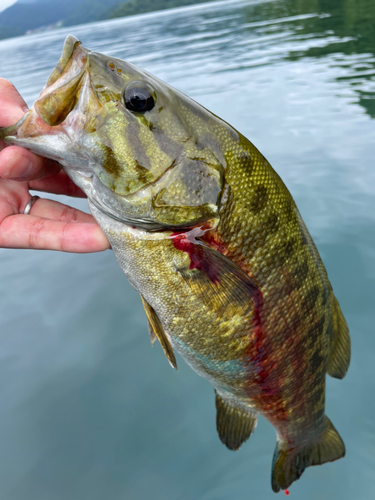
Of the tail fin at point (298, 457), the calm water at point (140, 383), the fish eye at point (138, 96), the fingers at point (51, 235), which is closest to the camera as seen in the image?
the fish eye at point (138, 96)

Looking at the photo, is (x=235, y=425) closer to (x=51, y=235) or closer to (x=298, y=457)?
(x=298, y=457)

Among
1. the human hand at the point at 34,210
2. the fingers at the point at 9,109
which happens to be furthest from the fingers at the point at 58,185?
the fingers at the point at 9,109

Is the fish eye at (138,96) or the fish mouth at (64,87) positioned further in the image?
the fish eye at (138,96)

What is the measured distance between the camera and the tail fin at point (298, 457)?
2.45m

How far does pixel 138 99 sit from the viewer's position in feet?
5.48

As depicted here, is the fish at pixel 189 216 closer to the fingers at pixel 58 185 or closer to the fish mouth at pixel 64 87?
the fish mouth at pixel 64 87

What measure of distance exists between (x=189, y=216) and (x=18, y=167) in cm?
83

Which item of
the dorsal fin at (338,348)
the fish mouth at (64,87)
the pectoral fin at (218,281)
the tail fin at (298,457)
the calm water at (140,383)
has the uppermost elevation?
the fish mouth at (64,87)

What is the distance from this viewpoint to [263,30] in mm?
23156

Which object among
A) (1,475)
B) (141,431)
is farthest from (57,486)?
(141,431)

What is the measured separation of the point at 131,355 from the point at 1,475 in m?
1.50

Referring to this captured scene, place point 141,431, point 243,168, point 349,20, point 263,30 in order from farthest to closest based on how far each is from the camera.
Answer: point 263,30 < point 349,20 < point 141,431 < point 243,168

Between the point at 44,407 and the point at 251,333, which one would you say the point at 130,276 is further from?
the point at 44,407

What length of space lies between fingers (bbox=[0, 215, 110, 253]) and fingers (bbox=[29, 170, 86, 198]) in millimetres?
315
